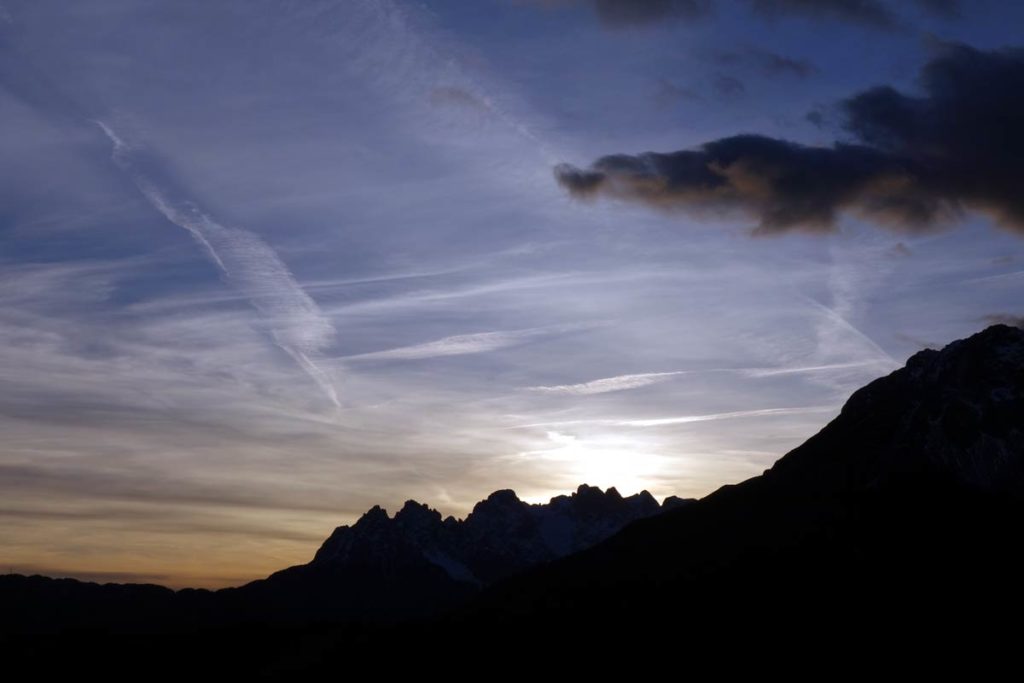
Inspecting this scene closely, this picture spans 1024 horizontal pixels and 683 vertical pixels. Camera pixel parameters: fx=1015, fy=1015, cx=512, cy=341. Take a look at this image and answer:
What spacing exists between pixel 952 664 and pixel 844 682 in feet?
67.3

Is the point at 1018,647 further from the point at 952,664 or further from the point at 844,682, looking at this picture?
the point at 844,682

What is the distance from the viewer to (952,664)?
194750 mm

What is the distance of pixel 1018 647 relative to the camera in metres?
198

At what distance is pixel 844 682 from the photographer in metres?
197

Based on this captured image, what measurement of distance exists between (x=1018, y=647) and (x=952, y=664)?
14.6 m

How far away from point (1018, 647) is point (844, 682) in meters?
34.6

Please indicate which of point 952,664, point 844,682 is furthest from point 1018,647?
point 844,682
